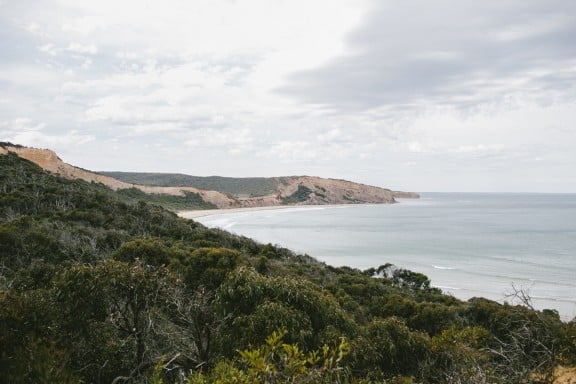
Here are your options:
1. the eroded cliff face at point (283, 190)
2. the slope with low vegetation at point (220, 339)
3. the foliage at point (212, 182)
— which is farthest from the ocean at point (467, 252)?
the foliage at point (212, 182)

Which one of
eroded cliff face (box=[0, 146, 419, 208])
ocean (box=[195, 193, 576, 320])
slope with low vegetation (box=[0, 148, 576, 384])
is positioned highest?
eroded cliff face (box=[0, 146, 419, 208])

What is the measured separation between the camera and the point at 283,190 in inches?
5408

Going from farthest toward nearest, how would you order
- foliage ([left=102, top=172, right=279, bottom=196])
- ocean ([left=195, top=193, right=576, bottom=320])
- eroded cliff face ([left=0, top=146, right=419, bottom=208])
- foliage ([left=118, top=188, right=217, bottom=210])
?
foliage ([left=102, top=172, right=279, bottom=196]), foliage ([left=118, top=188, right=217, bottom=210]), eroded cliff face ([left=0, top=146, right=419, bottom=208]), ocean ([left=195, top=193, right=576, bottom=320])

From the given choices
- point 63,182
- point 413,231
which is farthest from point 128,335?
point 413,231

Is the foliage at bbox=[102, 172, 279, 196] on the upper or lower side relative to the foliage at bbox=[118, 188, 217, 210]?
upper

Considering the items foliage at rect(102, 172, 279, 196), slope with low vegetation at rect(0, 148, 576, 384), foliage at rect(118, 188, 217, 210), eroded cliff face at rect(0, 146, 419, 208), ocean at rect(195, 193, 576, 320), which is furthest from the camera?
foliage at rect(102, 172, 279, 196)

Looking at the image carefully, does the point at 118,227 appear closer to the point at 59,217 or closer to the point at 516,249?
the point at 59,217

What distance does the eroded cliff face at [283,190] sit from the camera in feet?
227

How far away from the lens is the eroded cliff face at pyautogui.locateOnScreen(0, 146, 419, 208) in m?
69.2

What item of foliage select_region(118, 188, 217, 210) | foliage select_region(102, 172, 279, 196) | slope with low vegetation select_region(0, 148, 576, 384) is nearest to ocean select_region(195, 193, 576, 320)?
slope with low vegetation select_region(0, 148, 576, 384)

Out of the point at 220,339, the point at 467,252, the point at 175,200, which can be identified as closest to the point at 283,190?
the point at 175,200

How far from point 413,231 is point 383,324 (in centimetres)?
5833

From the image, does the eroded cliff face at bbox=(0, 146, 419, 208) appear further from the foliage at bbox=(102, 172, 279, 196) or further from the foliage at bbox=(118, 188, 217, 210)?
the foliage at bbox=(102, 172, 279, 196)

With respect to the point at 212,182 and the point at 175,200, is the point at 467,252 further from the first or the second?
the point at 212,182
